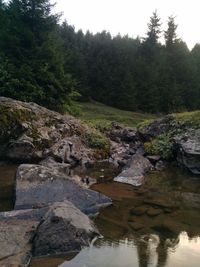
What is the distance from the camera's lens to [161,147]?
55.4ft

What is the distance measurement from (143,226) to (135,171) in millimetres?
5641

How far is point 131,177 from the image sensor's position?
43.6ft

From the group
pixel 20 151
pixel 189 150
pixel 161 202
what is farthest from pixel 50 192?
pixel 189 150

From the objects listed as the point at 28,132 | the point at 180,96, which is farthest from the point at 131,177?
the point at 180,96

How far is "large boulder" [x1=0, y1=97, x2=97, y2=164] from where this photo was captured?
14.9 metres

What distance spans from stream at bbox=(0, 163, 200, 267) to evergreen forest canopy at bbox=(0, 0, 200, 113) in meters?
10.2

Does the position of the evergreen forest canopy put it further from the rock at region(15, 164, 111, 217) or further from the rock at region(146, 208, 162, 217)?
the rock at region(146, 208, 162, 217)

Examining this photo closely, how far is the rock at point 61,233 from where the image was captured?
22.9 ft

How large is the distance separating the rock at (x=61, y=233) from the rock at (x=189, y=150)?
815cm

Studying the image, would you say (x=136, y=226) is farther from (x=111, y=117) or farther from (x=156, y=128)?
(x=111, y=117)

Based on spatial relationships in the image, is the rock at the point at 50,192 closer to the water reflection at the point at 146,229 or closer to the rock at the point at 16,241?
the water reflection at the point at 146,229

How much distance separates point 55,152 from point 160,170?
424 cm

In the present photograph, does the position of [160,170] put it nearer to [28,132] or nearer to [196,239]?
[28,132]

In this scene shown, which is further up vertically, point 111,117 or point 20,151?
point 111,117
